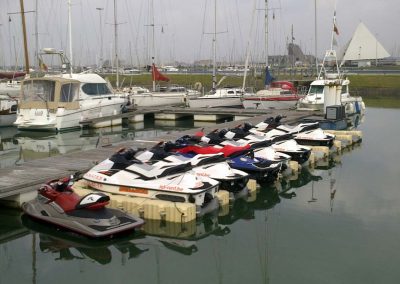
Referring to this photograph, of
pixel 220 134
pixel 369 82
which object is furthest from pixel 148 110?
pixel 369 82

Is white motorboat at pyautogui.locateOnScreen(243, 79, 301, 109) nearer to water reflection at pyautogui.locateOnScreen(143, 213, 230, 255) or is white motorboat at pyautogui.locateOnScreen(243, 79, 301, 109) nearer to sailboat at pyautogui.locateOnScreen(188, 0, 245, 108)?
sailboat at pyautogui.locateOnScreen(188, 0, 245, 108)

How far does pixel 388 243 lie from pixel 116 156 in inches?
226

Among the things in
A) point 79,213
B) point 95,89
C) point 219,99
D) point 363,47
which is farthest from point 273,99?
point 363,47

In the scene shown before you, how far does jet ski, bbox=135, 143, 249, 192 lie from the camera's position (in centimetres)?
1082

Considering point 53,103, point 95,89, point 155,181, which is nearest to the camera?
point 155,181

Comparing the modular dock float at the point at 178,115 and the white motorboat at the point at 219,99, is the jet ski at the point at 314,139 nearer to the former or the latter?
the modular dock float at the point at 178,115

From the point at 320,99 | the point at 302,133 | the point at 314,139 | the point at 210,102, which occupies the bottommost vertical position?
the point at 314,139

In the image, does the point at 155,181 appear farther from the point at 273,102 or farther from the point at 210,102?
the point at 210,102

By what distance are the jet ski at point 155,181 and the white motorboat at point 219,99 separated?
20.5 meters

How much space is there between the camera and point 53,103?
76.4ft

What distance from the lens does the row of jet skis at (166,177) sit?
8.65 m

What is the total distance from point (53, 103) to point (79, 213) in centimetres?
1563

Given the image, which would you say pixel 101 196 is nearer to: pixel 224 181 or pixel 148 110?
pixel 224 181

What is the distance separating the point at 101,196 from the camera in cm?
862
